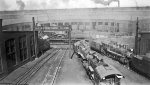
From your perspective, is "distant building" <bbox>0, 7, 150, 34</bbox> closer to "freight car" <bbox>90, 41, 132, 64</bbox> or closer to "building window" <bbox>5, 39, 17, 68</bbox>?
"freight car" <bbox>90, 41, 132, 64</bbox>

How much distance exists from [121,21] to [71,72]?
2606 centimetres

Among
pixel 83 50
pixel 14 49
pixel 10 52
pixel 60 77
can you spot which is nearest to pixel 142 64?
pixel 83 50

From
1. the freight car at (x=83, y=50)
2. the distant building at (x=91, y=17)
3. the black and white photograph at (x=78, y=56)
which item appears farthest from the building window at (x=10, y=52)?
the distant building at (x=91, y=17)

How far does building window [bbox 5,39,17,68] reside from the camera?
647 inches

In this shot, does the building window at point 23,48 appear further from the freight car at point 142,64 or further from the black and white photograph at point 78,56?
the freight car at point 142,64

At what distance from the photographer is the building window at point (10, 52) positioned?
16.4 metres

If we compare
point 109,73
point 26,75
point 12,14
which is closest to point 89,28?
point 12,14

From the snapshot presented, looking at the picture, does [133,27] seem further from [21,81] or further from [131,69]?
[21,81]

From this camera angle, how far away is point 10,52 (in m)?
17.0

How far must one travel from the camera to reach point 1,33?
1506cm

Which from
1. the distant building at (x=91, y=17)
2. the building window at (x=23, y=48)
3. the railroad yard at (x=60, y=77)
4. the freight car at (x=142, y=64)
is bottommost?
the railroad yard at (x=60, y=77)

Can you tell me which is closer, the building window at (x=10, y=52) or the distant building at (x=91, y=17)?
the building window at (x=10, y=52)

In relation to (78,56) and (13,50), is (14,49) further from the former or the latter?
(78,56)

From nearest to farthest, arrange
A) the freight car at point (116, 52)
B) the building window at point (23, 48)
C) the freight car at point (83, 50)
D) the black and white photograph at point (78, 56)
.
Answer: the black and white photograph at point (78, 56) → the freight car at point (116, 52) → the building window at point (23, 48) → the freight car at point (83, 50)
